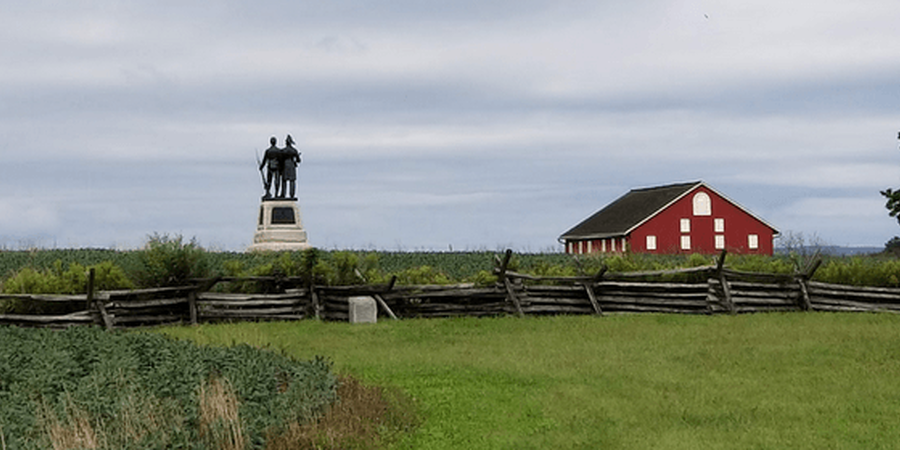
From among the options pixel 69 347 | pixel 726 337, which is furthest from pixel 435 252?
pixel 69 347

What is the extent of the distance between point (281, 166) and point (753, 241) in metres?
23.3

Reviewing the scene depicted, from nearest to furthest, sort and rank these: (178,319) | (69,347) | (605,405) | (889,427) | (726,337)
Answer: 1. (889,427)
2. (605,405)
3. (69,347)
4. (726,337)
5. (178,319)

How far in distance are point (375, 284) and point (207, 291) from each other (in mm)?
3990

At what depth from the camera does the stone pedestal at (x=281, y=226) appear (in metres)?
39.8

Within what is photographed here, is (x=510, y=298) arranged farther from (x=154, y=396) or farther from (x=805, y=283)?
(x=154, y=396)

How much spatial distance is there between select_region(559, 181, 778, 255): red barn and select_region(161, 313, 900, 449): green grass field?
22591 mm

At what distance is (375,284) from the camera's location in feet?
76.3

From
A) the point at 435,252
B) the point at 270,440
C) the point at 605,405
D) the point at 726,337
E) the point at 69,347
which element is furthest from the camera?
the point at 435,252

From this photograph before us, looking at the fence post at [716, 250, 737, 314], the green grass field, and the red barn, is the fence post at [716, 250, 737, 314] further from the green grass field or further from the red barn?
the red barn

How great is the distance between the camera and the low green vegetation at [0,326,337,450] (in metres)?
8.66

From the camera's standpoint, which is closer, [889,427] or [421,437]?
[421,437]

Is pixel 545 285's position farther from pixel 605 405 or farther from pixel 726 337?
pixel 605 405

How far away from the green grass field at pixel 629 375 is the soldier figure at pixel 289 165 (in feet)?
59.3

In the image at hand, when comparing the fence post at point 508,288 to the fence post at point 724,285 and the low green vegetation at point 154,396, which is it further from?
the low green vegetation at point 154,396
